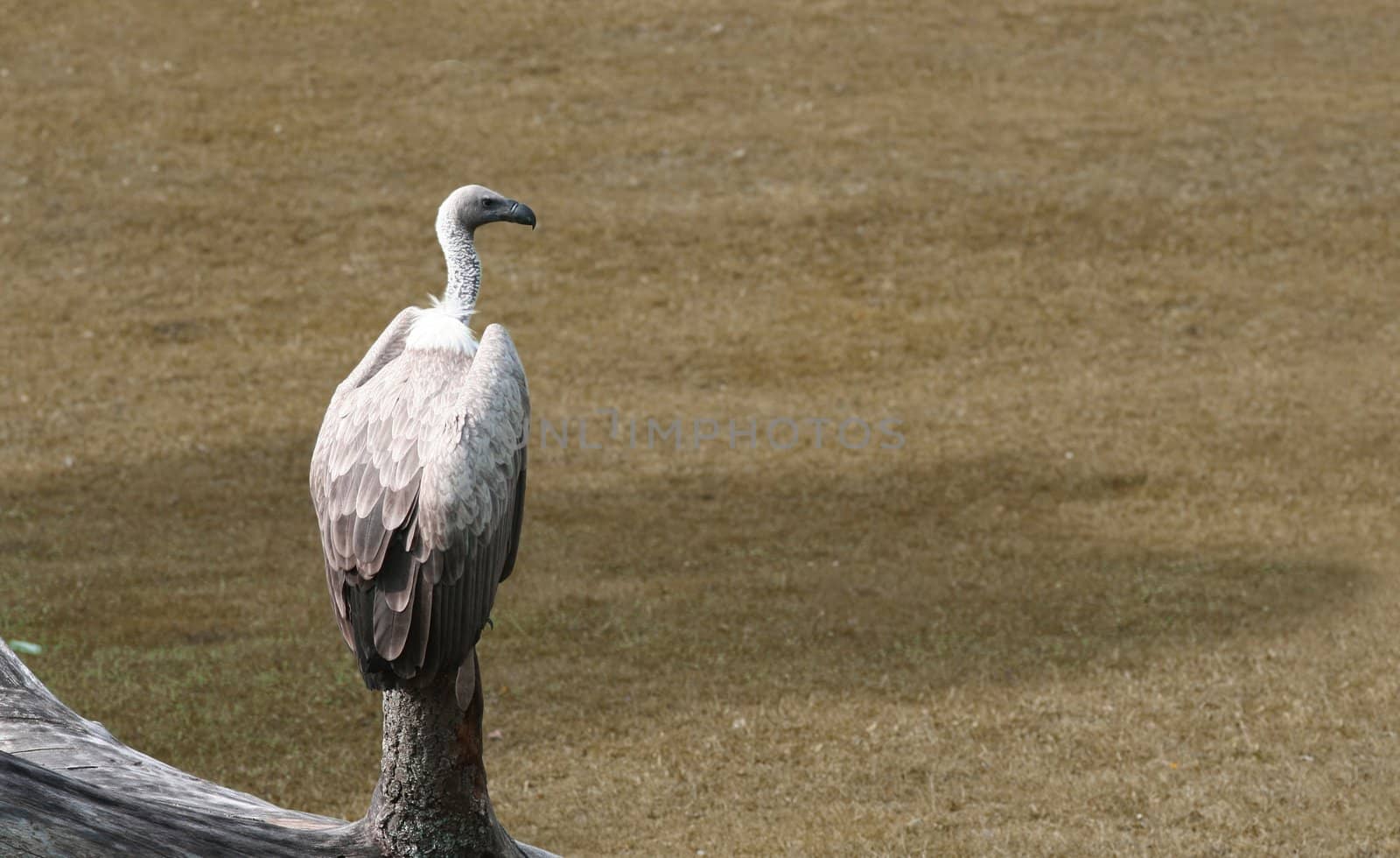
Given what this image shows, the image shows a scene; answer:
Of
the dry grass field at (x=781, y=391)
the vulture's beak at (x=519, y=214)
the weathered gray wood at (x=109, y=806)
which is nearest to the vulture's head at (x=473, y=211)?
the vulture's beak at (x=519, y=214)

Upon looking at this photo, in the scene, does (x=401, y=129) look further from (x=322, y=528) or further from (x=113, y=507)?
(x=322, y=528)

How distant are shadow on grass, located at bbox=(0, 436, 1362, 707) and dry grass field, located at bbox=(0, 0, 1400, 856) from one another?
0.04 metres

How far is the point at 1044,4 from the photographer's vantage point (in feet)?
59.2

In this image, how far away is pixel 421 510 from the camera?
3.63 meters

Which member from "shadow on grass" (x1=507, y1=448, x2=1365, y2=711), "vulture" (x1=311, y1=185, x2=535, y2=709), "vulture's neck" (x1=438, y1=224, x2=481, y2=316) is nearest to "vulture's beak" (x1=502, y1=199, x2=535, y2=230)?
"vulture's neck" (x1=438, y1=224, x2=481, y2=316)

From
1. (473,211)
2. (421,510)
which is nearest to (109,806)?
(421,510)

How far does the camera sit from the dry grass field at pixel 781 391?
678 centimetres

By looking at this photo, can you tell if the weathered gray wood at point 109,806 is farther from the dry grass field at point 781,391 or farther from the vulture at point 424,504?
the dry grass field at point 781,391

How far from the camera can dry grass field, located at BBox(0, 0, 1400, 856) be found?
6.78 meters

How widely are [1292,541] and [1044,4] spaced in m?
10.5

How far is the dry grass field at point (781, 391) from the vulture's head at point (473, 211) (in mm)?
2885

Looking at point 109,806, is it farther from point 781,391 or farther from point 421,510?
point 781,391

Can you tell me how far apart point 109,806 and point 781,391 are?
8824mm

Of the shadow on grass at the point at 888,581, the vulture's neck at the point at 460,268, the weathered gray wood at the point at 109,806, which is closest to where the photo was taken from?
the weathered gray wood at the point at 109,806
